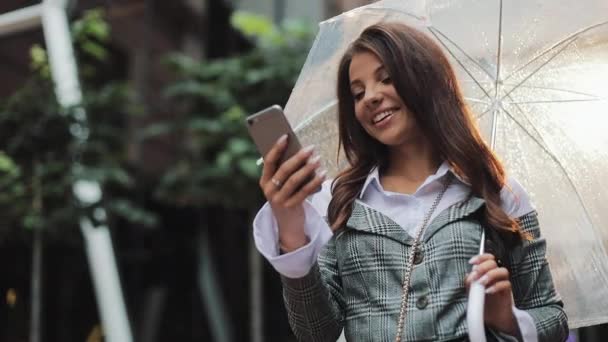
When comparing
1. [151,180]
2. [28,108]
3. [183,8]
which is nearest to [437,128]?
[28,108]

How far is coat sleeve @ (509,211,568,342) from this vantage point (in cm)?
191

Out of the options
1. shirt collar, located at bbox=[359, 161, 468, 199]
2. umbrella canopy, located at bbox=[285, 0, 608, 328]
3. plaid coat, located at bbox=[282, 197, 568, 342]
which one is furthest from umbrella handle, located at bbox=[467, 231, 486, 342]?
umbrella canopy, located at bbox=[285, 0, 608, 328]

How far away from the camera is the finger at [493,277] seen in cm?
166

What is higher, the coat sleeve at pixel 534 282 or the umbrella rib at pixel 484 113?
the umbrella rib at pixel 484 113

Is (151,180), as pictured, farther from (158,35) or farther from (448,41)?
(448,41)

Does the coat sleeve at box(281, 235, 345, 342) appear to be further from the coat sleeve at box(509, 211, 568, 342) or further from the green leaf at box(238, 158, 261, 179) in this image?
the green leaf at box(238, 158, 261, 179)

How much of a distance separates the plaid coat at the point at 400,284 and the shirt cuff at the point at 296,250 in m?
0.04

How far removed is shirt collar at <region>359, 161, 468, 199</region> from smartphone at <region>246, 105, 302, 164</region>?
0.46 m

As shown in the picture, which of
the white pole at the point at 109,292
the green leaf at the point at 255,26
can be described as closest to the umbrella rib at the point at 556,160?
the white pole at the point at 109,292

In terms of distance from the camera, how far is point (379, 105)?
75.5 inches

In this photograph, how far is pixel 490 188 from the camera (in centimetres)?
195

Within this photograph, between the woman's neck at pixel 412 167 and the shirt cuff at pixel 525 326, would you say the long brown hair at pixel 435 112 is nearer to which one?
the woman's neck at pixel 412 167

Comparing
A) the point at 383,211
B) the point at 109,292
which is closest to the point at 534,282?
the point at 383,211

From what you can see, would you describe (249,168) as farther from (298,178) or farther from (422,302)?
(298,178)
